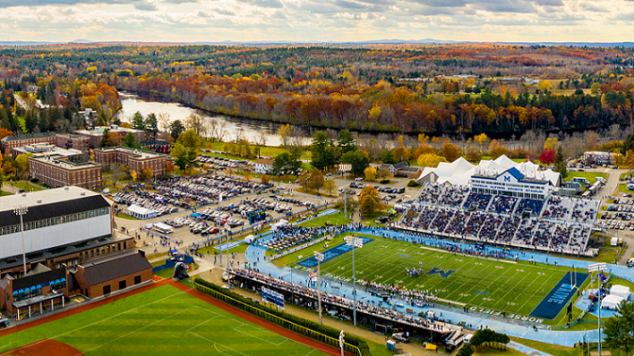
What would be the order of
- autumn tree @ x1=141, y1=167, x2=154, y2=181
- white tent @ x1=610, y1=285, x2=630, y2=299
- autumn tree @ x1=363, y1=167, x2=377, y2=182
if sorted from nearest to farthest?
white tent @ x1=610, y1=285, x2=630, y2=299
autumn tree @ x1=141, y1=167, x2=154, y2=181
autumn tree @ x1=363, y1=167, x2=377, y2=182

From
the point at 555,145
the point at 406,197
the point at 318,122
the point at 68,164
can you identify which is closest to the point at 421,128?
the point at 318,122

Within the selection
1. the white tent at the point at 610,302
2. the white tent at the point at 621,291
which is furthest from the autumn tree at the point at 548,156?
the white tent at the point at 610,302

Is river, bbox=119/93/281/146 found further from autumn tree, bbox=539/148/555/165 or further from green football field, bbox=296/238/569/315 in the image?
green football field, bbox=296/238/569/315

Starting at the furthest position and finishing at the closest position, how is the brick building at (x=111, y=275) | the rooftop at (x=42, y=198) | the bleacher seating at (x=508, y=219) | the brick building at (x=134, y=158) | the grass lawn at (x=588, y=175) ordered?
the brick building at (x=134, y=158) < the grass lawn at (x=588, y=175) < the bleacher seating at (x=508, y=219) < the rooftop at (x=42, y=198) < the brick building at (x=111, y=275)

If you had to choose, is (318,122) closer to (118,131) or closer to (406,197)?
(118,131)

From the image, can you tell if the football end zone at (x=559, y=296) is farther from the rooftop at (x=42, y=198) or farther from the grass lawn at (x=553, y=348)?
the rooftop at (x=42, y=198)

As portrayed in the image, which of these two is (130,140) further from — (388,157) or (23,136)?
(388,157)

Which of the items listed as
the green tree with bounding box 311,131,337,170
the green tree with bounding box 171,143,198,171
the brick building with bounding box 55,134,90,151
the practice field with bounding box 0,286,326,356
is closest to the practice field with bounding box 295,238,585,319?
the practice field with bounding box 0,286,326,356
